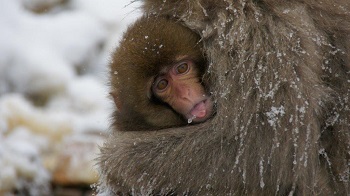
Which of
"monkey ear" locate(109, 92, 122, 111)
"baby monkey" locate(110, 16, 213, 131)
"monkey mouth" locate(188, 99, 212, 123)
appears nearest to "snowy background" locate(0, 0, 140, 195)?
"monkey ear" locate(109, 92, 122, 111)

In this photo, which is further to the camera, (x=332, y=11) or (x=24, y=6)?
(x=24, y=6)

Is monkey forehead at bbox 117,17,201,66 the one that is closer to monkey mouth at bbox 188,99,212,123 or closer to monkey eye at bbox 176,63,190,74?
monkey eye at bbox 176,63,190,74

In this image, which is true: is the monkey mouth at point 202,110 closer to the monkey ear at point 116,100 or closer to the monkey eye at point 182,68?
the monkey eye at point 182,68

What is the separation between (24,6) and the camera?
896 centimetres

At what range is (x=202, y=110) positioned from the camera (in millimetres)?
3658

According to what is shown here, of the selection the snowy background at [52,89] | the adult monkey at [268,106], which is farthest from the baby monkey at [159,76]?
the snowy background at [52,89]

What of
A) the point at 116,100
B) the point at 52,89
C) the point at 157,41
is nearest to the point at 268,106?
the point at 157,41

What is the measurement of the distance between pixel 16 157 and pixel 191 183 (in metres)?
3.75

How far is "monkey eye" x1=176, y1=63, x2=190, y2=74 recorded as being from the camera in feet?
12.3

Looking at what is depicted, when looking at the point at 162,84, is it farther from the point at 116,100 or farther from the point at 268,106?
the point at 268,106

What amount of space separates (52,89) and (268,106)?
4.92 meters

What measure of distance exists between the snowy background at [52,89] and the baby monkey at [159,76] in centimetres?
278

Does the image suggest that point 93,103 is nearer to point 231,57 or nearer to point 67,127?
point 67,127

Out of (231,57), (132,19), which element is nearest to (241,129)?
(231,57)
